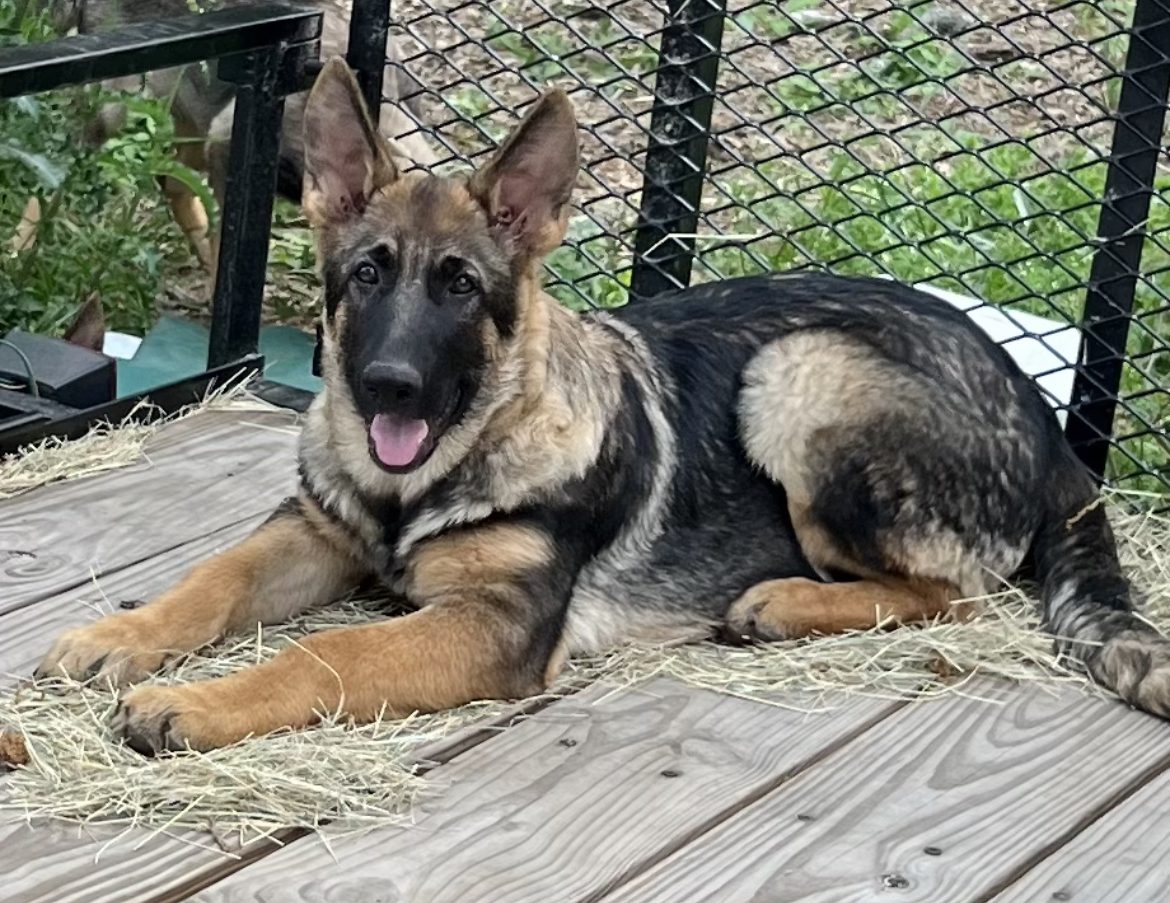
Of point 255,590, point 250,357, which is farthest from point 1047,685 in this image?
point 250,357

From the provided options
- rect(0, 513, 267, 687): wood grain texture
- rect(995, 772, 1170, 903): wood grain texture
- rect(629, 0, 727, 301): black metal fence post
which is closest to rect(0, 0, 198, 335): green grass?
rect(0, 513, 267, 687): wood grain texture

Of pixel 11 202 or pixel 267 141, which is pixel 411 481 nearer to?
pixel 267 141

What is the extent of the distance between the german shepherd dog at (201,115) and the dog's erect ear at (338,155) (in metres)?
2.31

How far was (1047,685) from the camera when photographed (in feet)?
13.6

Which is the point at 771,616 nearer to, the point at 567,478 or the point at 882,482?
the point at 882,482

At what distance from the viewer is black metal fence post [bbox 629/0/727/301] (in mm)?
5355

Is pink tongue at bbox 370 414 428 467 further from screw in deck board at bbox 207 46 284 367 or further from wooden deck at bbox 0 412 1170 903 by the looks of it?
screw in deck board at bbox 207 46 284 367

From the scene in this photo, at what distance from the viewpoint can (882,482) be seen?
4312 millimetres

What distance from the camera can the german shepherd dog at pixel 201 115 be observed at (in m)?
6.72

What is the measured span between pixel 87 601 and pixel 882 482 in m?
1.82

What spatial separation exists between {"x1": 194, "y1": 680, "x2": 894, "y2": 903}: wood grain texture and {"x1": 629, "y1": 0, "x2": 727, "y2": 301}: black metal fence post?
185 cm

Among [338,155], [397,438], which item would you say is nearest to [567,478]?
[397,438]

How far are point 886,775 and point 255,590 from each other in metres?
1.42

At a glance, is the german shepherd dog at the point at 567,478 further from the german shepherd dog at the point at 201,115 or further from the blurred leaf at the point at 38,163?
the german shepherd dog at the point at 201,115
